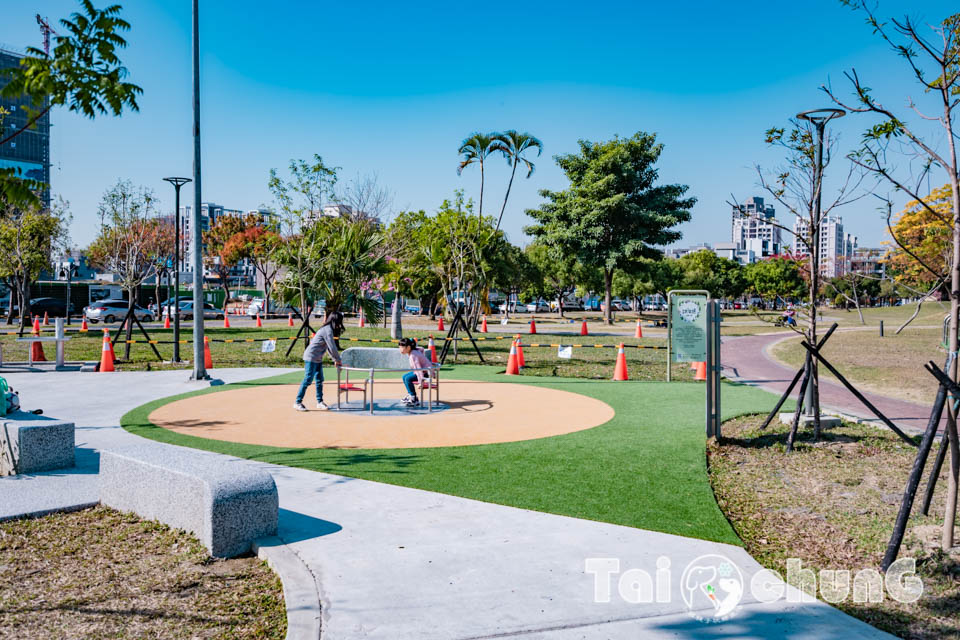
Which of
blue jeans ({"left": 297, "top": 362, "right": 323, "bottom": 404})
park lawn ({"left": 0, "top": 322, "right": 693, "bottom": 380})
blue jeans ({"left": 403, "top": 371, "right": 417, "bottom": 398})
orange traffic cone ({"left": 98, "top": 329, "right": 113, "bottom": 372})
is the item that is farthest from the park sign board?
orange traffic cone ({"left": 98, "top": 329, "right": 113, "bottom": 372})

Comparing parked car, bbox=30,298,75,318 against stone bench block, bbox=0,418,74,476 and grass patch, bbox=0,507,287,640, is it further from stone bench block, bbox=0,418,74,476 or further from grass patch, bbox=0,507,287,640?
grass patch, bbox=0,507,287,640

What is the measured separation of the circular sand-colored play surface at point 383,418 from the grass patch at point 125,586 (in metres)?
3.44

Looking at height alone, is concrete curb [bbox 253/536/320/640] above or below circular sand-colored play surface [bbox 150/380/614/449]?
below

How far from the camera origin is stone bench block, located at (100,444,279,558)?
5.16 meters

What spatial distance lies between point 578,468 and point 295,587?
13.1ft

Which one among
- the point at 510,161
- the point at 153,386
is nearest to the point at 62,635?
the point at 153,386

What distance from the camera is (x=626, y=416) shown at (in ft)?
37.0

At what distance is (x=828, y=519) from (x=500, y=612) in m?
3.52

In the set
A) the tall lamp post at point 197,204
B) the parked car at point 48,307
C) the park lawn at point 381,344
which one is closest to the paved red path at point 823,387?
the park lawn at point 381,344

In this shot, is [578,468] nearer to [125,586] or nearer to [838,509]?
[838,509]

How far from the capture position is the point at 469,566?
489cm

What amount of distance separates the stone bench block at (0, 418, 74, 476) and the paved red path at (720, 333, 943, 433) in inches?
429

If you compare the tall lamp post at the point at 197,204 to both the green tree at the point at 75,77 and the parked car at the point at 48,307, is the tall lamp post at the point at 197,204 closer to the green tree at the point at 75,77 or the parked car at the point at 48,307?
the green tree at the point at 75,77

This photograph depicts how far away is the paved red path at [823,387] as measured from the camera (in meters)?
11.3
